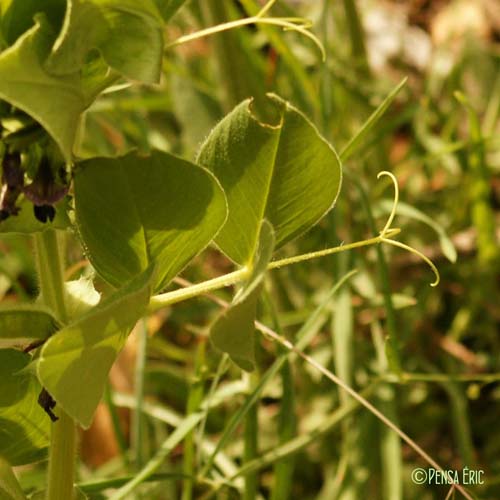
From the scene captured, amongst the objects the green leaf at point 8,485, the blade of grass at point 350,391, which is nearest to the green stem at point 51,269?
the green leaf at point 8,485

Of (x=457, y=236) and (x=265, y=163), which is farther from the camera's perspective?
(x=457, y=236)

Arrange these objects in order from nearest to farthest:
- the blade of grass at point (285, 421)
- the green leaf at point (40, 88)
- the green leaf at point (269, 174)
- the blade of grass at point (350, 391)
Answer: the green leaf at point (40, 88)
the green leaf at point (269, 174)
the blade of grass at point (350, 391)
the blade of grass at point (285, 421)

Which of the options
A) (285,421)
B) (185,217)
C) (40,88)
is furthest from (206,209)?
(285,421)

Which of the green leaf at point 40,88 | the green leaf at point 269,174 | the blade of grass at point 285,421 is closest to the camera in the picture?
the green leaf at point 40,88

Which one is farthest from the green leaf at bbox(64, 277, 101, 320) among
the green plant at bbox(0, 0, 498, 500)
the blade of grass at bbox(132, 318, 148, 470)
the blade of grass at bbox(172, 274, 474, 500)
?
the blade of grass at bbox(132, 318, 148, 470)

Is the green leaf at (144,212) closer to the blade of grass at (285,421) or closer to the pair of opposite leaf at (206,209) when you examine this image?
the pair of opposite leaf at (206,209)

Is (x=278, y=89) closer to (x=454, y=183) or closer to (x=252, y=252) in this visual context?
(x=454, y=183)

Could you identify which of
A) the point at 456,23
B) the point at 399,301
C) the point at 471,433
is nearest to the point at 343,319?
the point at 399,301
